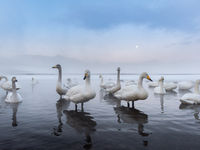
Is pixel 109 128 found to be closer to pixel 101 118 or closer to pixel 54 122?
pixel 101 118

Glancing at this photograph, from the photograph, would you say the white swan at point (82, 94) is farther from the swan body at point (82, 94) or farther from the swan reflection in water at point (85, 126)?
the swan reflection in water at point (85, 126)

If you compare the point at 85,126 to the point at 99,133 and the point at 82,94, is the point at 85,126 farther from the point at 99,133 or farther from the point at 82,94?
the point at 82,94

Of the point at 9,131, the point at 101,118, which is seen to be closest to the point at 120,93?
the point at 101,118

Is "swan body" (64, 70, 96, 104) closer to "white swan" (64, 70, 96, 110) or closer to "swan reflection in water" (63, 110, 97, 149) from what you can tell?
"white swan" (64, 70, 96, 110)

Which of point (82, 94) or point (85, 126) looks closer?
point (85, 126)

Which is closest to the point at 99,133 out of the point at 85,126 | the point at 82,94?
the point at 85,126

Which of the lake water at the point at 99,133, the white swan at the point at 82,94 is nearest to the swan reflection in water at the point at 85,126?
the lake water at the point at 99,133

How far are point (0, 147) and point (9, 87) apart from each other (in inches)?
482

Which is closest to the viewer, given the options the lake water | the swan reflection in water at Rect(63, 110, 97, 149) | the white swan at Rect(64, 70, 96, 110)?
the lake water

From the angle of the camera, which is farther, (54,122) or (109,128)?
(54,122)

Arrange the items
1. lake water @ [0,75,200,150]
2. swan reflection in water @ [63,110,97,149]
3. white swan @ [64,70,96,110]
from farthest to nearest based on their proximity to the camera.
A: white swan @ [64,70,96,110] → swan reflection in water @ [63,110,97,149] → lake water @ [0,75,200,150]

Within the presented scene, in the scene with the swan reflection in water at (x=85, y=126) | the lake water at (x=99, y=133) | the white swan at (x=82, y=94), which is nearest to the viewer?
the lake water at (x=99, y=133)

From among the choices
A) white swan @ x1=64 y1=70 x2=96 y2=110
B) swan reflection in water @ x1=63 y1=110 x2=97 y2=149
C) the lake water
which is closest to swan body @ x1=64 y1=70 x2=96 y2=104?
white swan @ x1=64 y1=70 x2=96 y2=110

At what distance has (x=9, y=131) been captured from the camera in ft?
17.8
